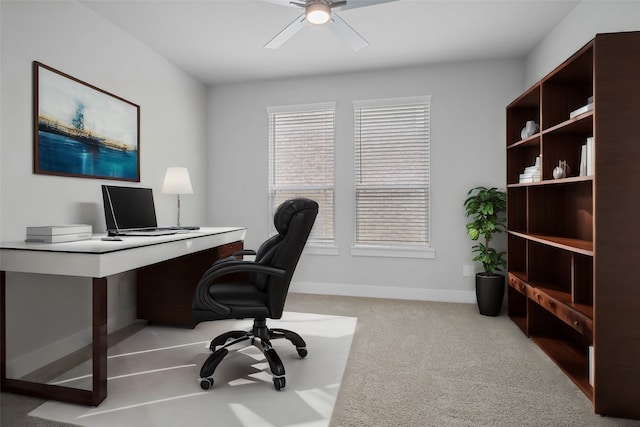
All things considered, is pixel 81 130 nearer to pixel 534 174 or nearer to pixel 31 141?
pixel 31 141

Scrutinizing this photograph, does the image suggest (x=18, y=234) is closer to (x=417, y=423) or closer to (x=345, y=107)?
(x=417, y=423)

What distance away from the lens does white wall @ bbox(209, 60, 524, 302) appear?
393 centimetres

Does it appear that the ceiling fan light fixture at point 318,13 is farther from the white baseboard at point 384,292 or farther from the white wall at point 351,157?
the white baseboard at point 384,292

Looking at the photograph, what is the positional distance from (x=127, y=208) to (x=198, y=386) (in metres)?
1.55

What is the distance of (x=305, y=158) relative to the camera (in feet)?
14.4

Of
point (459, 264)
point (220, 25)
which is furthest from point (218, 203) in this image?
point (459, 264)

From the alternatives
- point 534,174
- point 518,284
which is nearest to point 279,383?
point 518,284

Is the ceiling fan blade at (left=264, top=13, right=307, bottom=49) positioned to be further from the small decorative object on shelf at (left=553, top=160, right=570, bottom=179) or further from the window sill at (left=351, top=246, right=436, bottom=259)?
the window sill at (left=351, top=246, right=436, bottom=259)

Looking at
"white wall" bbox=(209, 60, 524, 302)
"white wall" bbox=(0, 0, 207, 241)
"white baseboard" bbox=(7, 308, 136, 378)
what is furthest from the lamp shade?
"white baseboard" bbox=(7, 308, 136, 378)

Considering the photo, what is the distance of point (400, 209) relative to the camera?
4.15 metres

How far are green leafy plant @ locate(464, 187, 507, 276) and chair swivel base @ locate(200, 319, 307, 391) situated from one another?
2.12 meters

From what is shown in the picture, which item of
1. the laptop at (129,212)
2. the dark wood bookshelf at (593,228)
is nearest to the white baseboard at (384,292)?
Answer: the dark wood bookshelf at (593,228)

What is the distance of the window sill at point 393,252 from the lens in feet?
13.3

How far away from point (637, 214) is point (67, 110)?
11.9 feet
